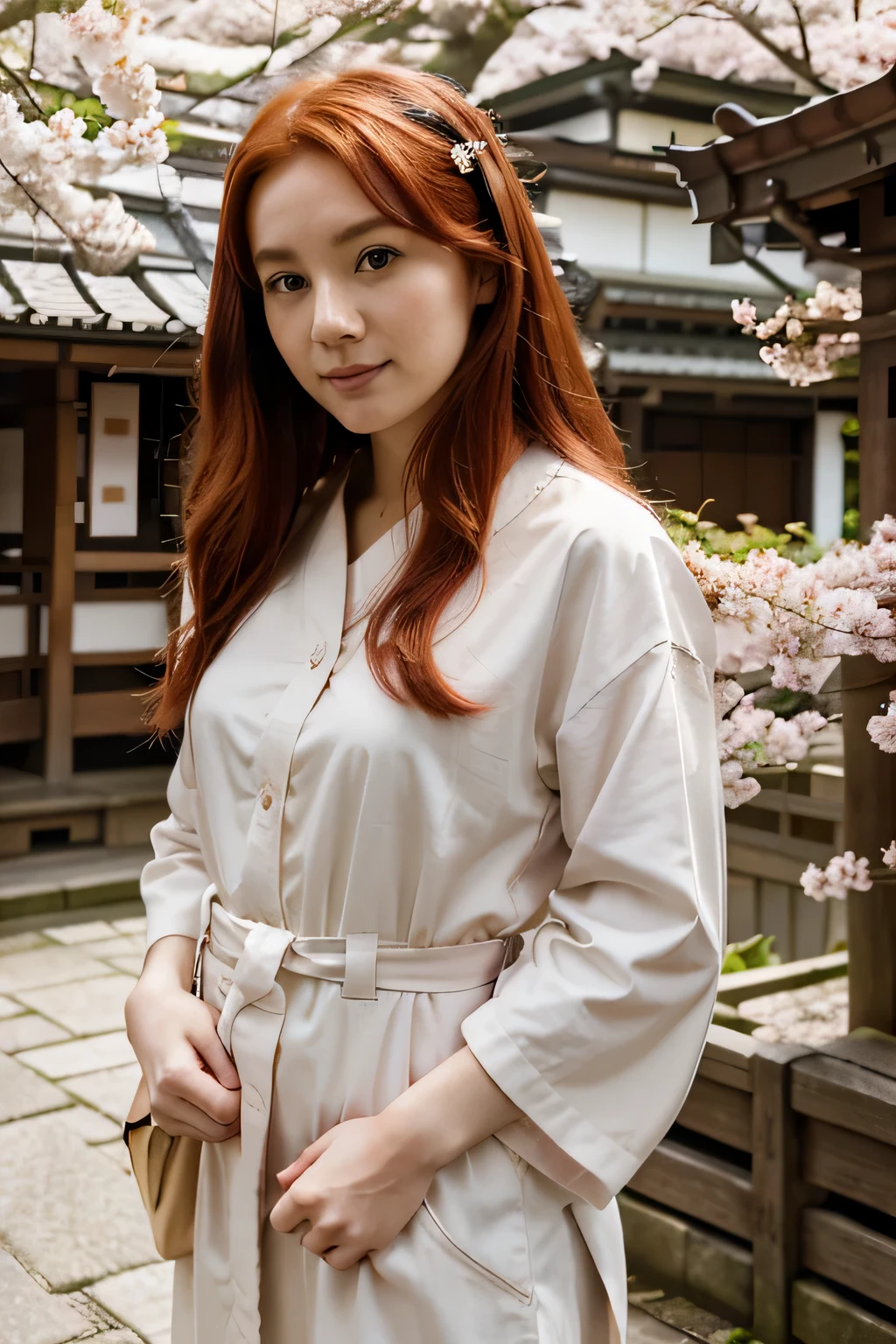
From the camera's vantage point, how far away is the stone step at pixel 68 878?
6895 millimetres

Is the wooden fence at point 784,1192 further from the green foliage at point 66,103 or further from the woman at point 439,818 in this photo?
the green foliage at point 66,103

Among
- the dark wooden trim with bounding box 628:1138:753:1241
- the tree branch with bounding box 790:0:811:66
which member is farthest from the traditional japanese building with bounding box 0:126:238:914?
the dark wooden trim with bounding box 628:1138:753:1241

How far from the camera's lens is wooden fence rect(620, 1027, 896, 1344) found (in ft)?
9.10

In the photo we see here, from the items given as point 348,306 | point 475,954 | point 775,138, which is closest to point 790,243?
point 775,138

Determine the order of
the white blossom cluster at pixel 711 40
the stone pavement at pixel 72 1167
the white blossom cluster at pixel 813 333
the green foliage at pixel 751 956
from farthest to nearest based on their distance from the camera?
the green foliage at pixel 751 956, the white blossom cluster at pixel 711 40, the white blossom cluster at pixel 813 333, the stone pavement at pixel 72 1167

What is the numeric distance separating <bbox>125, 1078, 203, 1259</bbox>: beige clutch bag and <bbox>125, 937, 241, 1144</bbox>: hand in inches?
2.2

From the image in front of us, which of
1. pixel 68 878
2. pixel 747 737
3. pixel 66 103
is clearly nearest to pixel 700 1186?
pixel 747 737

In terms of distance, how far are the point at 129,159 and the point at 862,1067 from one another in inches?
157

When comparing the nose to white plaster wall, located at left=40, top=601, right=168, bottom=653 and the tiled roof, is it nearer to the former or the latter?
the tiled roof

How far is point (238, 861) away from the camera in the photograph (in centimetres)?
144

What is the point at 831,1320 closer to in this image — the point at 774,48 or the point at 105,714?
the point at 774,48

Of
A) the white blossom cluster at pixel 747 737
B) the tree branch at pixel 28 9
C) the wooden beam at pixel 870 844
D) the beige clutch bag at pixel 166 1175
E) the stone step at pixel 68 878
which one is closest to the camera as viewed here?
the beige clutch bag at pixel 166 1175

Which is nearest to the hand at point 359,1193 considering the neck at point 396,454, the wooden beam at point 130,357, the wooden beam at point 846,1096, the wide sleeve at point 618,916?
the wide sleeve at point 618,916

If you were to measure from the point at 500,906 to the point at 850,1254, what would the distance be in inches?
80.6
